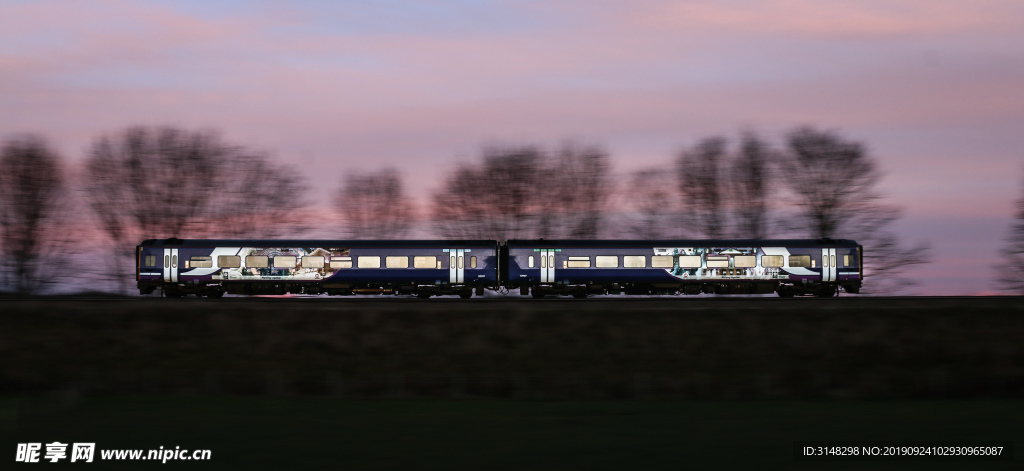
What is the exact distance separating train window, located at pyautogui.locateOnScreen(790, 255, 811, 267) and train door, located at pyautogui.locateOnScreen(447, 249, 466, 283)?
55.4 ft

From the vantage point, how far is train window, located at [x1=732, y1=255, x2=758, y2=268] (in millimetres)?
47031

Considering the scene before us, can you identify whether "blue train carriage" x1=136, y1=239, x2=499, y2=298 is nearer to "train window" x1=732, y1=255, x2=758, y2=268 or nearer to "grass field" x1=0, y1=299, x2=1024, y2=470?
"grass field" x1=0, y1=299, x2=1024, y2=470

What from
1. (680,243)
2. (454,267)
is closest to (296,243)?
(454,267)

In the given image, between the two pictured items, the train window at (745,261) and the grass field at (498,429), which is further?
the train window at (745,261)

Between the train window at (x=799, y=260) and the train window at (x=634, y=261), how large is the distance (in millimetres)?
7677

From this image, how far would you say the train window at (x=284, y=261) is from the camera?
47.0 m

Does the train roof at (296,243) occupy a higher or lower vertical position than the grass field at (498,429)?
higher

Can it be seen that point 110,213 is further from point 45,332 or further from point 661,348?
point 661,348

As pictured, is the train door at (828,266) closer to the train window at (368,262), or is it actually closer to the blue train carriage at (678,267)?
the blue train carriage at (678,267)

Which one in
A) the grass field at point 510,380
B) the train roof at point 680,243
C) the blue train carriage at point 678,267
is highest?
the train roof at point 680,243

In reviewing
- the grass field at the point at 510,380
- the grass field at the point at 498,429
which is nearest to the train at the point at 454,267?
the grass field at the point at 510,380

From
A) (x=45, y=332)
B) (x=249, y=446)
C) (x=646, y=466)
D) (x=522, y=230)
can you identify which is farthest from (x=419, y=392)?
(x=522, y=230)

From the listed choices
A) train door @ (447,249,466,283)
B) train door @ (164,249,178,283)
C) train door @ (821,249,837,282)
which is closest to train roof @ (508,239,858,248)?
train door @ (821,249,837,282)

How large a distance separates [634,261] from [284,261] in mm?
17882
